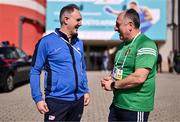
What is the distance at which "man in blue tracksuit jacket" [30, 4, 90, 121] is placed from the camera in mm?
4395

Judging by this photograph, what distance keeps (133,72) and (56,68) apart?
2.51 feet

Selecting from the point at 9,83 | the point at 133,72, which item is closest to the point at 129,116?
the point at 133,72

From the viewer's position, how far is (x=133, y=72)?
4.25 m

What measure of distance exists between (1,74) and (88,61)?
2045 centimetres

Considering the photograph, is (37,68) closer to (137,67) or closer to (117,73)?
(117,73)

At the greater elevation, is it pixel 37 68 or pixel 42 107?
pixel 37 68

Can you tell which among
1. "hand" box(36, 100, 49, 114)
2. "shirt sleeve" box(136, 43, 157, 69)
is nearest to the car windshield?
"hand" box(36, 100, 49, 114)

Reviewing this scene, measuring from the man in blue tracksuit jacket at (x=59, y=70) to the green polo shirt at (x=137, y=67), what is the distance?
48 centimetres

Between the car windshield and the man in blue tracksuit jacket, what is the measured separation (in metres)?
10.4

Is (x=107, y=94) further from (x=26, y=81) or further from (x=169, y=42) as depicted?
(x=169, y=42)

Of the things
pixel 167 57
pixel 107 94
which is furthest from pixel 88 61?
pixel 107 94

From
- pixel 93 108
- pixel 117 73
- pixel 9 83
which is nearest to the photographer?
pixel 117 73

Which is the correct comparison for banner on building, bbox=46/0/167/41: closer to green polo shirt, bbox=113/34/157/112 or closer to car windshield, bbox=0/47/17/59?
car windshield, bbox=0/47/17/59

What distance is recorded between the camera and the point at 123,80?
4.19 metres
